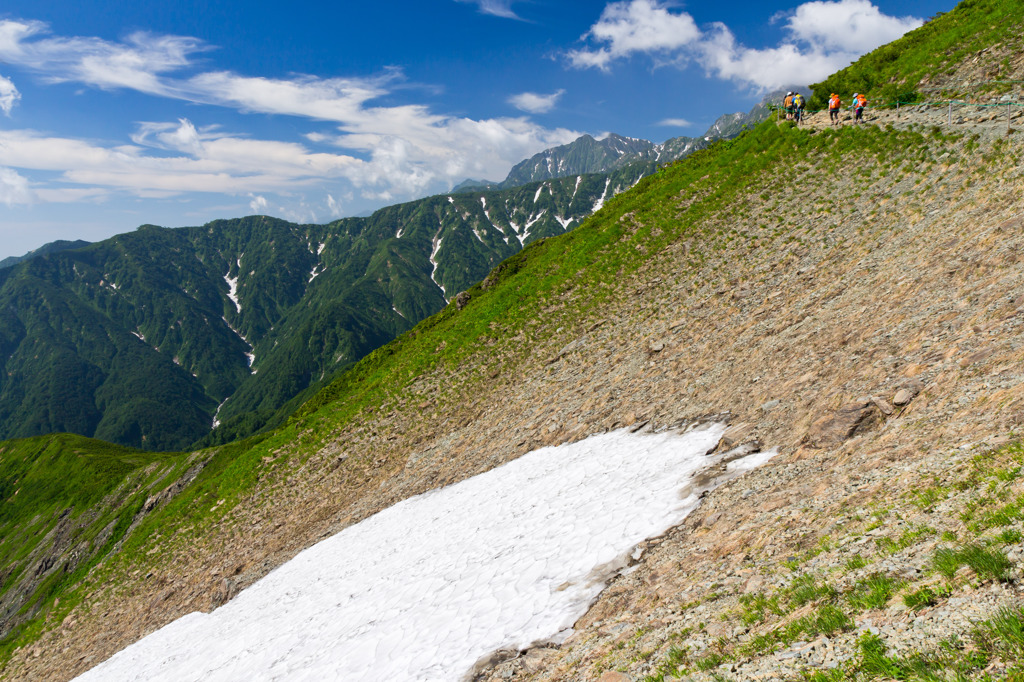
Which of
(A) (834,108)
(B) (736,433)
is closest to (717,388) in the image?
(B) (736,433)

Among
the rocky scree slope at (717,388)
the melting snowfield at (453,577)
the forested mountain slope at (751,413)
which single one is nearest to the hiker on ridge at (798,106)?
the forested mountain slope at (751,413)

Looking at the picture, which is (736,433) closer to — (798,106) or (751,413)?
(751,413)

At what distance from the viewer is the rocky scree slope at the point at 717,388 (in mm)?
8594

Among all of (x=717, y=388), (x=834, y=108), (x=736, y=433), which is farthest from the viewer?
(x=834, y=108)

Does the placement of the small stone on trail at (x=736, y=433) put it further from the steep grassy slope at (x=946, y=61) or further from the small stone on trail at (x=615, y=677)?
the steep grassy slope at (x=946, y=61)

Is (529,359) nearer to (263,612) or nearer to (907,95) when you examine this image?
(263,612)

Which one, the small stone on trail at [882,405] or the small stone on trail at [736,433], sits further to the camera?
the small stone on trail at [736,433]

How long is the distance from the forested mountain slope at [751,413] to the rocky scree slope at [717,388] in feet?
0.33

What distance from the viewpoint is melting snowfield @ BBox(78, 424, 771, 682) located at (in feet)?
39.4

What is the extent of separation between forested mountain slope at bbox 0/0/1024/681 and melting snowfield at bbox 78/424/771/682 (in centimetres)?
141

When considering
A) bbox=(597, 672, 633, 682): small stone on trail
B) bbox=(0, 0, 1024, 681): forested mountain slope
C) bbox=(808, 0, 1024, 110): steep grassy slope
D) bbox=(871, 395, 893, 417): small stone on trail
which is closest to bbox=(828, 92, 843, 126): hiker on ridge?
bbox=(0, 0, 1024, 681): forested mountain slope

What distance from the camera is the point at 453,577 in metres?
15.3

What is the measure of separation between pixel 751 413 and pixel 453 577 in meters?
11.8

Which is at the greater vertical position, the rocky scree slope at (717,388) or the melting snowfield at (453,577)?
the rocky scree slope at (717,388)
